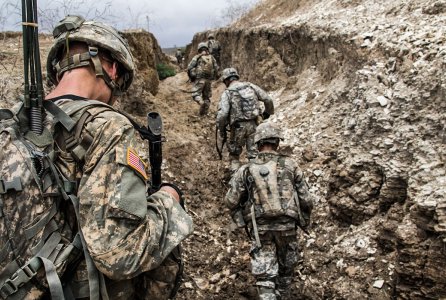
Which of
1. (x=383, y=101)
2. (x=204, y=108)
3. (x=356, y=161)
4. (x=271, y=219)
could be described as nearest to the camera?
(x=271, y=219)

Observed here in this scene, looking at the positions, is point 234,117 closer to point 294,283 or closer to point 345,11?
point 294,283

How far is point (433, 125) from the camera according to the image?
500cm

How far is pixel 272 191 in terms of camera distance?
4.52 meters

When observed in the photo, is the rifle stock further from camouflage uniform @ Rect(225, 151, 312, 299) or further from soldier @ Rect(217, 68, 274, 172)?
soldier @ Rect(217, 68, 274, 172)

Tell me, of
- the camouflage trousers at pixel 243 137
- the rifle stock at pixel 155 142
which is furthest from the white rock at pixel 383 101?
the rifle stock at pixel 155 142

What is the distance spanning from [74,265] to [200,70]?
9642 millimetres

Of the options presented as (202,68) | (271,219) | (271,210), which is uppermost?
(202,68)

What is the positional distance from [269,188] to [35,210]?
2.94m

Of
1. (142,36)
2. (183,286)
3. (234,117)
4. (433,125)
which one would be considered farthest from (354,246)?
(142,36)

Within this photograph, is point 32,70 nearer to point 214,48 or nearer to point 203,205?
point 203,205

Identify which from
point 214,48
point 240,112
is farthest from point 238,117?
point 214,48

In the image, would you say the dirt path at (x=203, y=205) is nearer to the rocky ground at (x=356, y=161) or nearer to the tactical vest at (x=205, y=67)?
the rocky ground at (x=356, y=161)

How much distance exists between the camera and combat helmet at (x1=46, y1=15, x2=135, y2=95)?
216 cm

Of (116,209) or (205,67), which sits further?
(205,67)
